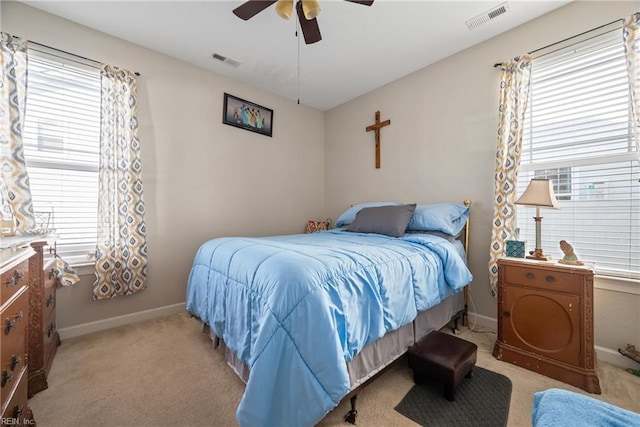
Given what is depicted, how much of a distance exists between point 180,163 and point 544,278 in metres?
3.42

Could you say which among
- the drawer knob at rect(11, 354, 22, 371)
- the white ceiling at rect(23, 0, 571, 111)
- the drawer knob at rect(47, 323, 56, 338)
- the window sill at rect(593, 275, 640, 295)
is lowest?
the drawer knob at rect(47, 323, 56, 338)

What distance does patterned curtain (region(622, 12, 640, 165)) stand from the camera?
70.1 inches

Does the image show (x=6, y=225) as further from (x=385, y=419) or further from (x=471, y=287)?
(x=471, y=287)

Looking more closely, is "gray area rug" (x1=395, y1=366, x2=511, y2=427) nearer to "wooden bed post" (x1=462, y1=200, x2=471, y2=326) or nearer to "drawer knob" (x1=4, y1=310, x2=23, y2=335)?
"wooden bed post" (x1=462, y1=200, x2=471, y2=326)

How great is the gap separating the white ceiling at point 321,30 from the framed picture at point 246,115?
31 centimetres

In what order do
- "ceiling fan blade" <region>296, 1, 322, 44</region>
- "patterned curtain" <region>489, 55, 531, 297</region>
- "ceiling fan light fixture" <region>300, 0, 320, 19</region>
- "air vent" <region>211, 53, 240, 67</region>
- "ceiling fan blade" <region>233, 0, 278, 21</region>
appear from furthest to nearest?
"air vent" <region>211, 53, 240, 67</region> < "patterned curtain" <region>489, 55, 531, 297</region> < "ceiling fan blade" <region>296, 1, 322, 44</region> < "ceiling fan blade" <region>233, 0, 278, 21</region> < "ceiling fan light fixture" <region>300, 0, 320, 19</region>

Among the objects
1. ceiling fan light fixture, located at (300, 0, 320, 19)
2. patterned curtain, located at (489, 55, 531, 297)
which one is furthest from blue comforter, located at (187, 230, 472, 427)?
ceiling fan light fixture, located at (300, 0, 320, 19)

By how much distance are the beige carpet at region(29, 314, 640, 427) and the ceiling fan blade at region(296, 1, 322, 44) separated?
2.48 m

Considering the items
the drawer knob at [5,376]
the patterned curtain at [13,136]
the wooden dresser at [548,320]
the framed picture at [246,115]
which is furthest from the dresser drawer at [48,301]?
the wooden dresser at [548,320]

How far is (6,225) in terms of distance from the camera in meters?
1.73

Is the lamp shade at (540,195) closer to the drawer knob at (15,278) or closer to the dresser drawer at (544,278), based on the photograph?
the dresser drawer at (544,278)

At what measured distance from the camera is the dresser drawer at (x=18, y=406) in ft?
3.33

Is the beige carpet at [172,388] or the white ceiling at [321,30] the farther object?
the white ceiling at [321,30]

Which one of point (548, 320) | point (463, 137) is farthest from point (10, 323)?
point (463, 137)
